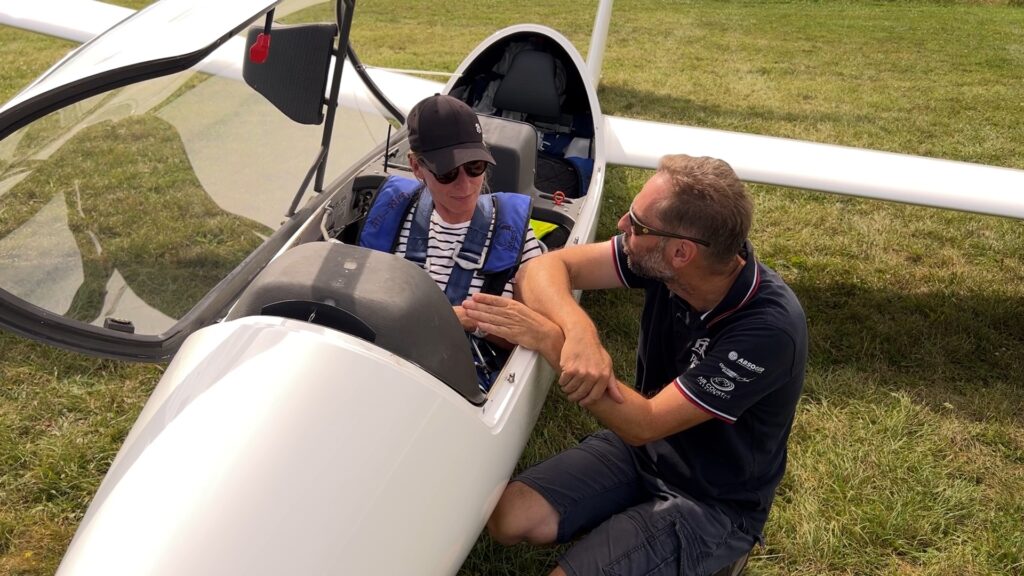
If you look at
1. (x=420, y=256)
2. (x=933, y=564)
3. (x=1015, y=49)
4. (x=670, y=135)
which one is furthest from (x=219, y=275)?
(x=1015, y=49)

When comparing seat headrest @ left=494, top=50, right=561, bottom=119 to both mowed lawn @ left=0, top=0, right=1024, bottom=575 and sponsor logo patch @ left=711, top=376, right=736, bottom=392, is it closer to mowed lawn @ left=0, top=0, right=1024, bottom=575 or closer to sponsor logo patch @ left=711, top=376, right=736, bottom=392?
mowed lawn @ left=0, top=0, right=1024, bottom=575

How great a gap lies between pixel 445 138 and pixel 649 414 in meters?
1.14

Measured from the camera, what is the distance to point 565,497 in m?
2.53

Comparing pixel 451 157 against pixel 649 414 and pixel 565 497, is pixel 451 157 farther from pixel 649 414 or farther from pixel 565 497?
pixel 565 497

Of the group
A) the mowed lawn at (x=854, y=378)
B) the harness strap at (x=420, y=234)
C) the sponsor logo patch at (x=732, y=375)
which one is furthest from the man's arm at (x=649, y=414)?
the harness strap at (x=420, y=234)

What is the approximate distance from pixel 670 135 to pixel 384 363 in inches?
141

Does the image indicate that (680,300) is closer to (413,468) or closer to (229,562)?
(413,468)

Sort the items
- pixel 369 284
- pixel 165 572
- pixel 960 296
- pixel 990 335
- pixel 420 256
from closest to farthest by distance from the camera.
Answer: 1. pixel 165 572
2. pixel 369 284
3. pixel 420 256
4. pixel 990 335
5. pixel 960 296

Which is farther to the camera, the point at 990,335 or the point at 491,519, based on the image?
the point at 990,335

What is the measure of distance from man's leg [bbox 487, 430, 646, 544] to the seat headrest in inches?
103

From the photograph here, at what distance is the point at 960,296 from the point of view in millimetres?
4613

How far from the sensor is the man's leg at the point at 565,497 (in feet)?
8.16

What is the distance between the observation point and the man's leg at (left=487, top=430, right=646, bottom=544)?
249cm

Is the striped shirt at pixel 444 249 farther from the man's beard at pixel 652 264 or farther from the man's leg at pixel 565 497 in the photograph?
the man's leg at pixel 565 497
